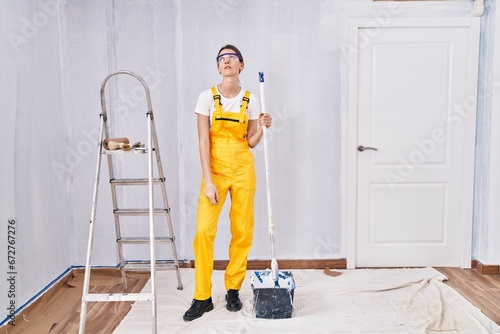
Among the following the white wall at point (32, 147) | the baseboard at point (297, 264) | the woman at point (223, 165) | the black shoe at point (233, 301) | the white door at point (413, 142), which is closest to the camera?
the white wall at point (32, 147)

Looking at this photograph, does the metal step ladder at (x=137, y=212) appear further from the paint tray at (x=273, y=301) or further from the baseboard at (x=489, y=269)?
the baseboard at (x=489, y=269)

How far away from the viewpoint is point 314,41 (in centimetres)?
380

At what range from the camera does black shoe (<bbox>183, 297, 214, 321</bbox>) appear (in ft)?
9.80

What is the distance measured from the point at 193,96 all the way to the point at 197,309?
1640mm

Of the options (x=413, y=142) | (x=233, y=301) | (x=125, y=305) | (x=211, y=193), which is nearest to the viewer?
(x=211, y=193)

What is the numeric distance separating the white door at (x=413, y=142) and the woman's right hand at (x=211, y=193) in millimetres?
1384

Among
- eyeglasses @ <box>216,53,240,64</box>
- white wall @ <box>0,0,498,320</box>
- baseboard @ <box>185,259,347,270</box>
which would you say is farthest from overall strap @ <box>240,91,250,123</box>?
baseboard @ <box>185,259,347,270</box>

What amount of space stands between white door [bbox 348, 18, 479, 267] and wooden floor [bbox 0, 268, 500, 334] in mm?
246

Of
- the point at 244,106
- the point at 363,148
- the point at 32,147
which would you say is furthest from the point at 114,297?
the point at 363,148

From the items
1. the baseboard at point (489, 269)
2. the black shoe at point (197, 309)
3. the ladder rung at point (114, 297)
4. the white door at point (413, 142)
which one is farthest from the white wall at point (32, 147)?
the baseboard at point (489, 269)

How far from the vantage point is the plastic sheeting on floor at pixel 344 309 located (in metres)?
2.87

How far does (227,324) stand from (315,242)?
1287mm

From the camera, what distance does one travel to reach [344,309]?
3141mm

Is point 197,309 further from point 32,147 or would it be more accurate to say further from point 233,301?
point 32,147
